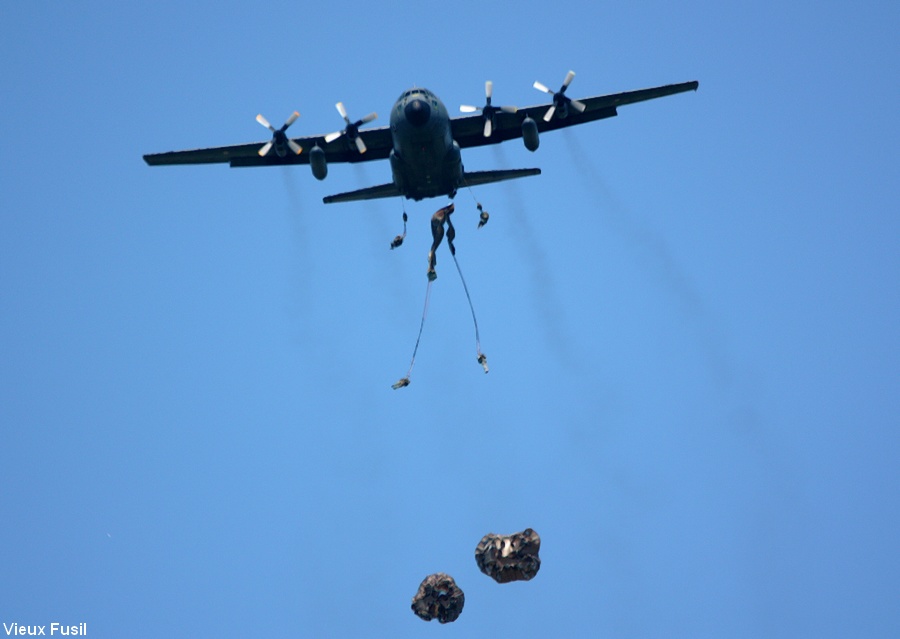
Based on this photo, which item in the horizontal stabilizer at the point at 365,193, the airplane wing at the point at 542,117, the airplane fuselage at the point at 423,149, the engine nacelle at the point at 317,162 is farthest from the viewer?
the airplane wing at the point at 542,117

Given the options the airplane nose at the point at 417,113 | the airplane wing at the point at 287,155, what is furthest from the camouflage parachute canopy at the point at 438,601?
the airplane wing at the point at 287,155

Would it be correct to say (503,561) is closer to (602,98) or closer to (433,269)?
(433,269)

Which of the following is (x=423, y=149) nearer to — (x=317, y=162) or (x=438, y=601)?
(x=317, y=162)

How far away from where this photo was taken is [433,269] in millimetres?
40938

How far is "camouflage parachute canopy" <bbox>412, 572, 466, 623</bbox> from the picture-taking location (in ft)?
115

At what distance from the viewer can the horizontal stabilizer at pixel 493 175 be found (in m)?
40.6

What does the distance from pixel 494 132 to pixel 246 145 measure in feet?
32.7

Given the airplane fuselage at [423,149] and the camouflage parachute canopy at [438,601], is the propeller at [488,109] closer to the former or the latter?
the airplane fuselage at [423,149]

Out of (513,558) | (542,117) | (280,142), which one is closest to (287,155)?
(280,142)

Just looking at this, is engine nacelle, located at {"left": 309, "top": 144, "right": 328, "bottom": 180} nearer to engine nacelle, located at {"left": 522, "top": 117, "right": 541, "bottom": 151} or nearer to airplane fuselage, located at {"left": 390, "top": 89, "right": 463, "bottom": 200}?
airplane fuselage, located at {"left": 390, "top": 89, "right": 463, "bottom": 200}

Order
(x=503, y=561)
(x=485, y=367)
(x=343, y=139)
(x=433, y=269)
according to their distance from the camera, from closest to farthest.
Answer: (x=503, y=561)
(x=485, y=367)
(x=433, y=269)
(x=343, y=139)

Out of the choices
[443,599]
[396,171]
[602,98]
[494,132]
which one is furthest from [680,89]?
[443,599]

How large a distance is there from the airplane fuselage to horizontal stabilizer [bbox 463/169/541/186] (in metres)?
0.35

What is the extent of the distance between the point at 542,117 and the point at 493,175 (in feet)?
13.8
